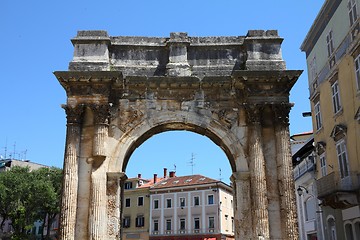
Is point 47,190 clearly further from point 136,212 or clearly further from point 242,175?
point 242,175

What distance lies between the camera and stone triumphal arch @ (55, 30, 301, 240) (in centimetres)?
1202

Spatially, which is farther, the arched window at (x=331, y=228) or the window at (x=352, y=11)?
the arched window at (x=331, y=228)

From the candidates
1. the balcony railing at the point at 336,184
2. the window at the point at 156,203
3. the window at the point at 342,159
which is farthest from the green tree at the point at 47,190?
the window at the point at 342,159

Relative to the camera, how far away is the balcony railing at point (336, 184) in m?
16.8

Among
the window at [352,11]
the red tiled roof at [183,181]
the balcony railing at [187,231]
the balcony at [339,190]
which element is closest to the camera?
the balcony at [339,190]

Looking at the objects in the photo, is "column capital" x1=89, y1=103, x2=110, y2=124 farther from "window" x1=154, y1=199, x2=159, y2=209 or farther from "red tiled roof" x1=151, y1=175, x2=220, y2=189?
"window" x1=154, y1=199, x2=159, y2=209

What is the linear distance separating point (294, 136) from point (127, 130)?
2030 centimetres

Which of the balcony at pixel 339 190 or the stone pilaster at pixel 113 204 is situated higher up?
the balcony at pixel 339 190

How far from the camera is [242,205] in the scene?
480 inches

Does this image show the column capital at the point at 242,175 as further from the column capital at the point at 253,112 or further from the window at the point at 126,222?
the window at the point at 126,222

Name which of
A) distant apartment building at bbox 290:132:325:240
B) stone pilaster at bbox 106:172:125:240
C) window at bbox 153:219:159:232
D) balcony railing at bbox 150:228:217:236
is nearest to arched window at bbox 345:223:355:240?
distant apartment building at bbox 290:132:325:240

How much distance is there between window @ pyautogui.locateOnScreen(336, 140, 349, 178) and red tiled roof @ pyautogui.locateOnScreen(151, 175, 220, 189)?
22.8 metres

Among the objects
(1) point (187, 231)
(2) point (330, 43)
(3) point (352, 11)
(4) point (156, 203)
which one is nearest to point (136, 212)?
(4) point (156, 203)

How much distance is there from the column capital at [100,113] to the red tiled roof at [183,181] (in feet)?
96.1
